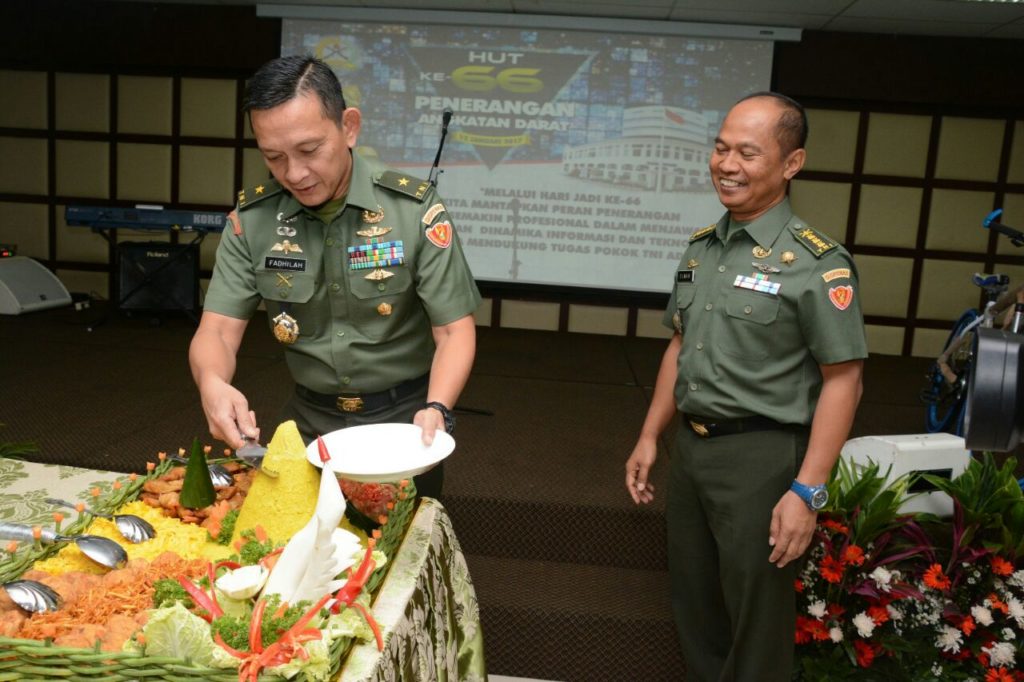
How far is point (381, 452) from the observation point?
117cm

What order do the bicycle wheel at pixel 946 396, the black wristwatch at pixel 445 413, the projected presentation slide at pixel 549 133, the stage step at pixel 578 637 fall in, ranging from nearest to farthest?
the black wristwatch at pixel 445 413 < the stage step at pixel 578 637 < the bicycle wheel at pixel 946 396 < the projected presentation slide at pixel 549 133

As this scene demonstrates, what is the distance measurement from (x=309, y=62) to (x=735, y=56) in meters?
5.10

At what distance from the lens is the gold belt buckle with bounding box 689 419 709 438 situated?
5.71 feet

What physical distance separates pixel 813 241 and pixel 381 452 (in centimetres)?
96

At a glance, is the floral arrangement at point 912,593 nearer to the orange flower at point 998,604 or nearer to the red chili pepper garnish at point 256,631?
the orange flower at point 998,604

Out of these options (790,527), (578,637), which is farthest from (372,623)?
(578,637)

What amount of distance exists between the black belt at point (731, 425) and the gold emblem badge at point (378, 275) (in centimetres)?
71

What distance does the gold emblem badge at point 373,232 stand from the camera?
156 centimetres

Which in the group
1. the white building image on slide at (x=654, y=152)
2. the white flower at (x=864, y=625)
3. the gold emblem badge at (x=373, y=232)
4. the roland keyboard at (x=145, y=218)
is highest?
the white building image on slide at (x=654, y=152)

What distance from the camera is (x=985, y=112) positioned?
227 inches

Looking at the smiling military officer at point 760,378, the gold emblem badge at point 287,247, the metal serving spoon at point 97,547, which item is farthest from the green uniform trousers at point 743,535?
the metal serving spoon at point 97,547

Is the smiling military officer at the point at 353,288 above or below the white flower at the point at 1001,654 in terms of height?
above

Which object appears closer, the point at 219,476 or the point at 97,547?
the point at 97,547

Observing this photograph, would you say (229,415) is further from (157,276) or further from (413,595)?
(157,276)
